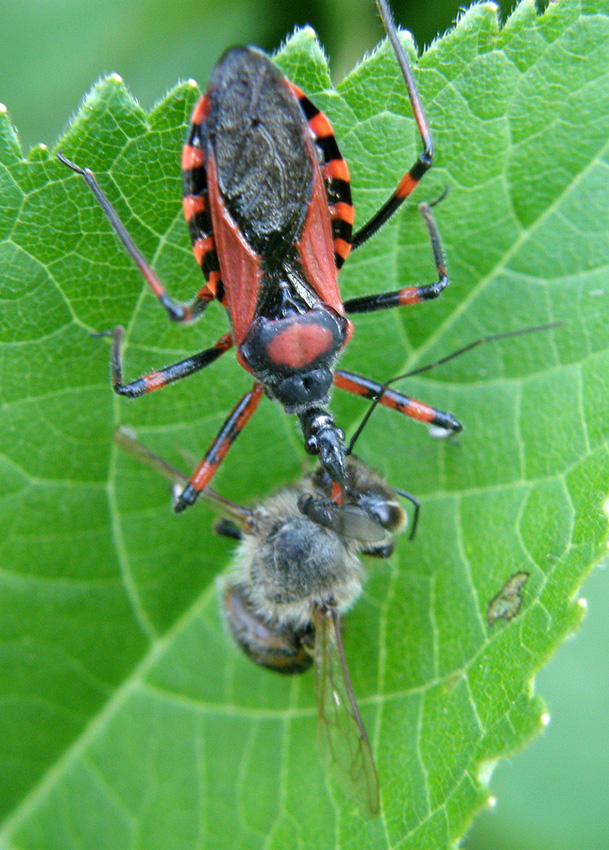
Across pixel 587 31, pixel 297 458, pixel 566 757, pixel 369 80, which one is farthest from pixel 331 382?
pixel 566 757

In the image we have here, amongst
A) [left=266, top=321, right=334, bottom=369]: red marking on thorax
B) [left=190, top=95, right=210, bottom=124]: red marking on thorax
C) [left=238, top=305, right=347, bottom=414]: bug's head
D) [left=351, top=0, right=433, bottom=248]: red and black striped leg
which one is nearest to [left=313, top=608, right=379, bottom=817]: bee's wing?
[left=238, top=305, right=347, bottom=414]: bug's head

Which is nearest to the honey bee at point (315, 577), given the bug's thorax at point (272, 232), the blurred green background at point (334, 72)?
the bug's thorax at point (272, 232)

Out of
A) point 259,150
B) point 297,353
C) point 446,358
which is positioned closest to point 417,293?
point 446,358

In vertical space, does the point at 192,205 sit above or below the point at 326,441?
above

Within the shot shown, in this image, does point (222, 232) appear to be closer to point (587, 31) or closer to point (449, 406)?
point (449, 406)

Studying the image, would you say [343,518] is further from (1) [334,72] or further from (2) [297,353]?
(1) [334,72]

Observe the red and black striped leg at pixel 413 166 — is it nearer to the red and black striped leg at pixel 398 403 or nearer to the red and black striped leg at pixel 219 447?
the red and black striped leg at pixel 398 403

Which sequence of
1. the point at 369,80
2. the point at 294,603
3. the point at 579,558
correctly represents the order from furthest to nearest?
the point at 294,603, the point at 369,80, the point at 579,558
